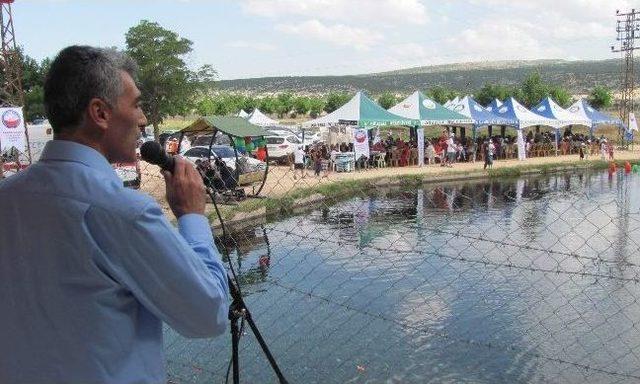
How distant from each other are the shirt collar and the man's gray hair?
Result: 5 centimetres

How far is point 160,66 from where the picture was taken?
120 ft

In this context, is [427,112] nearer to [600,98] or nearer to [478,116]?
[478,116]

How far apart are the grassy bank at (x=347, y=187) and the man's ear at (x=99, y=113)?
13.2m

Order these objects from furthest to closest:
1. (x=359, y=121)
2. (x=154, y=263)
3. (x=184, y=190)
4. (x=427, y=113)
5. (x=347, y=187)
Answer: (x=427, y=113), (x=359, y=121), (x=347, y=187), (x=184, y=190), (x=154, y=263)

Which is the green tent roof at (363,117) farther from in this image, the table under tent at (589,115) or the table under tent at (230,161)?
the table under tent at (589,115)

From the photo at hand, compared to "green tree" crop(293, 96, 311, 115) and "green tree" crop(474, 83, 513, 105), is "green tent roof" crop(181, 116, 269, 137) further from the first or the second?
"green tree" crop(293, 96, 311, 115)

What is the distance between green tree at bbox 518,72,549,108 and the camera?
192 feet

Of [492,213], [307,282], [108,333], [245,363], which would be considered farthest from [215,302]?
[492,213]

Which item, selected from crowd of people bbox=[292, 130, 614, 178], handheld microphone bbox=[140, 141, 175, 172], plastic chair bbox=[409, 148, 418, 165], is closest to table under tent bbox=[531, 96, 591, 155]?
crowd of people bbox=[292, 130, 614, 178]

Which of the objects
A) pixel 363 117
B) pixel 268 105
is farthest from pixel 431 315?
pixel 268 105

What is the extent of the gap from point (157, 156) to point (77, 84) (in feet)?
1.22

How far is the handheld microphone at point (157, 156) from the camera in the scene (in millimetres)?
1802

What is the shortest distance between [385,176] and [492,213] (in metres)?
7.11

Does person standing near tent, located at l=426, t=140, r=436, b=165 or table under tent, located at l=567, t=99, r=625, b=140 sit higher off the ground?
table under tent, located at l=567, t=99, r=625, b=140
